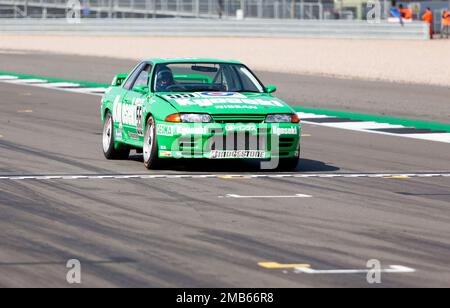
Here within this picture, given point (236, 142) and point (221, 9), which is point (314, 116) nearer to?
point (236, 142)

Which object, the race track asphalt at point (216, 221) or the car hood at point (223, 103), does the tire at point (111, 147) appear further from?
the car hood at point (223, 103)

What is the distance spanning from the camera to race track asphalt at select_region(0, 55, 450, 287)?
8.68 meters

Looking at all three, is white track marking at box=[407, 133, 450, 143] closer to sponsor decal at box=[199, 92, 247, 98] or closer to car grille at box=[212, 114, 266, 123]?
sponsor decal at box=[199, 92, 247, 98]

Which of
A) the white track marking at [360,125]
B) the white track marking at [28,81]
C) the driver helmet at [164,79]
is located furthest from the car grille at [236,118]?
the white track marking at [28,81]

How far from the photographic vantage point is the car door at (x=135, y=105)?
51.3 ft

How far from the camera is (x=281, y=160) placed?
1517cm

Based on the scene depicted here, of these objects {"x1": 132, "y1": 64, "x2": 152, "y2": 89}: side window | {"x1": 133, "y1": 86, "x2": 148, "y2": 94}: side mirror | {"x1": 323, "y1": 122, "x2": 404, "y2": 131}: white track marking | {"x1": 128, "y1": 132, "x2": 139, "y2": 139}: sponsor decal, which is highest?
{"x1": 132, "y1": 64, "x2": 152, "y2": 89}: side window

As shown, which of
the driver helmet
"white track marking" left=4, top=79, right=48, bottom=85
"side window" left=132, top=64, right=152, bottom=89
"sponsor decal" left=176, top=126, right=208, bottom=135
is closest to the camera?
"sponsor decal" left=176, top=126, right=208, bottom=135

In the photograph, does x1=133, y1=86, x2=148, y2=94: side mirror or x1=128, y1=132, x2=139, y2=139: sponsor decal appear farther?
x1=128, y1=132, x2=139, y2=139: sponsor decal

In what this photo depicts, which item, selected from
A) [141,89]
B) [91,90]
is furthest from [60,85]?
[141,89]

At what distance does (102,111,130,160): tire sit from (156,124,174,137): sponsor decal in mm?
1767

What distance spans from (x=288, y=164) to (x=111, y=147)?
2.57 m

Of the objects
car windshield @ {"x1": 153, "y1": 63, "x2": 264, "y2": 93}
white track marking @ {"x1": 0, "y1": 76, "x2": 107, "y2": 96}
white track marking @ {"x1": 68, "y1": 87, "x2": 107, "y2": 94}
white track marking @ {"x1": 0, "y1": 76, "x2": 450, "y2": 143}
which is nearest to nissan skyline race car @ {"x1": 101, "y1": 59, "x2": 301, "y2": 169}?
car windshield @ {"x1": 153, "y1": 63, "x2": 264, "y2": 93}
